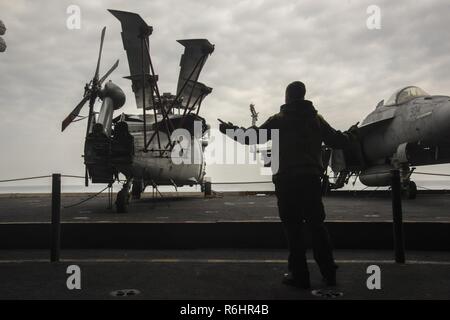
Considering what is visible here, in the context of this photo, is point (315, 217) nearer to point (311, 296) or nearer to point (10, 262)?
point (311, 296)

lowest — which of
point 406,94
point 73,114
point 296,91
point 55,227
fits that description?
point 55,227

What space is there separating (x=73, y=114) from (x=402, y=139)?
32.6ft

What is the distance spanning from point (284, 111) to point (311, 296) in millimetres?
1747

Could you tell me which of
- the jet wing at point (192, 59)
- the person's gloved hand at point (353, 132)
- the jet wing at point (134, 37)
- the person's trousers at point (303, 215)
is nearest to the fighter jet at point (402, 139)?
the jet wing at point (192, 59)

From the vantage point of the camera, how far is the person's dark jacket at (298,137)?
140 inches

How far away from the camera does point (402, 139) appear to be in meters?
11.7

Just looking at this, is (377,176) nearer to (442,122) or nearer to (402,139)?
(402,139)

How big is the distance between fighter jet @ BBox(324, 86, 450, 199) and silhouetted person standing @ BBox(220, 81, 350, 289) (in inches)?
320

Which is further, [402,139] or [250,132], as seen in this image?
[402,139]

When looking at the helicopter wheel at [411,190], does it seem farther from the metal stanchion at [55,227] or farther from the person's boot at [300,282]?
the metal stanchion at [55,227]

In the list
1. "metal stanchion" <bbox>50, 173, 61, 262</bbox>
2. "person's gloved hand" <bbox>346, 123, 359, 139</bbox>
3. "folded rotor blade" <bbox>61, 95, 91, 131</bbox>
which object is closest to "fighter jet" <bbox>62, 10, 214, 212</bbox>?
"folded rotor blade" <bbox>61, 95, 91, 131</bbox>

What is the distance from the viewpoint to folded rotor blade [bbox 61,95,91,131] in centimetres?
997

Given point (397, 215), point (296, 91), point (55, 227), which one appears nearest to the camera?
point (296, 91)

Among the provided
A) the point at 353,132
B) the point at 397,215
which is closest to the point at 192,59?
the point at 353,132
